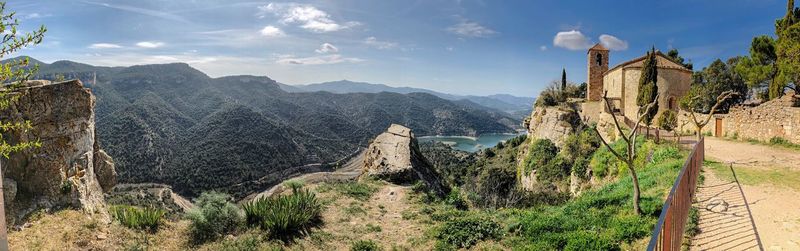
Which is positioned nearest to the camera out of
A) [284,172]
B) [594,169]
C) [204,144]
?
[594,169]

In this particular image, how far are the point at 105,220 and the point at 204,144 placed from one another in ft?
248

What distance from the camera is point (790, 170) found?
10.6 meters

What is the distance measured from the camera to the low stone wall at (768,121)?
48.5 feet

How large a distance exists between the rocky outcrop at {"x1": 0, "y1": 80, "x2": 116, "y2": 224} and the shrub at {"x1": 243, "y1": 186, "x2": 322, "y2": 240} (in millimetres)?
3771

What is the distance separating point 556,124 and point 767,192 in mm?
21871

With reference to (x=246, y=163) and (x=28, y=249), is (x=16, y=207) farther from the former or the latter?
(x=246, y=163)

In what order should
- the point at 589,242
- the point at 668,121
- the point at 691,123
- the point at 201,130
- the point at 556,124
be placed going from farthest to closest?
1. the point at 201,130
2. the point at 556,124
3. the point at 668,121
4. the point at 691,123
5. the point at 589,242

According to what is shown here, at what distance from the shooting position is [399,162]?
15.3 metres

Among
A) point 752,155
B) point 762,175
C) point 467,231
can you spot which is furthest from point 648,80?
point 467,231

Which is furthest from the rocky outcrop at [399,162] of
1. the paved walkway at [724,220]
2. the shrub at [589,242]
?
the paved walkway at [724,220]

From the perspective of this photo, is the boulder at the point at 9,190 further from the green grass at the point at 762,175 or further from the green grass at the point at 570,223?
the green grass at the point at 762,175

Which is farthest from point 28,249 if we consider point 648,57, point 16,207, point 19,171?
point 648,57

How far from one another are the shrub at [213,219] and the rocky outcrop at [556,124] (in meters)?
23.7

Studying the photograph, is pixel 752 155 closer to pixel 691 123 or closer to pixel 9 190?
pixel 691 123
